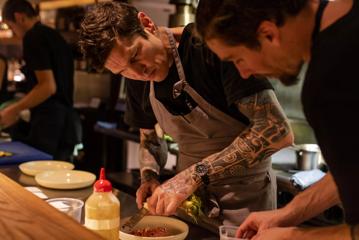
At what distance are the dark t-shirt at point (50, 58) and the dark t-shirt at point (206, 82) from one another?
1734 millimetres

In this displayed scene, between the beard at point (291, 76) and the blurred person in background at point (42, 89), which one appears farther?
the blurred person in background at point (42, 89)

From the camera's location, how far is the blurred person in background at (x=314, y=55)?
94 cm

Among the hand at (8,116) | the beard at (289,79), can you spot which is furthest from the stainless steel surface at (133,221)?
the hand at (8,116)

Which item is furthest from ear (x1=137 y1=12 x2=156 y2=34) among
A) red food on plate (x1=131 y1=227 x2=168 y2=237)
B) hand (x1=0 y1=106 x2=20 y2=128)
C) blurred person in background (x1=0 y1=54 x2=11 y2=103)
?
blurred person in background (x1=0 y1=54 x2=11 y2=103)

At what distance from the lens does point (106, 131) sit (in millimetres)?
4156

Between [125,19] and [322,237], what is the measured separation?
3.11ft

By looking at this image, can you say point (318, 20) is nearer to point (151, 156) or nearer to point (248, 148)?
point (248, 148)

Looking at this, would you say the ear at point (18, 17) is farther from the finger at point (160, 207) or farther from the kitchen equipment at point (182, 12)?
the finger at point (160, 207)

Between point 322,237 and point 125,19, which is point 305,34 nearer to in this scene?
point 322,237

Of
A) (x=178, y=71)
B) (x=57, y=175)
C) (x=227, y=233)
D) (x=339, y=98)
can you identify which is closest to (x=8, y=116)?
(x=57, y=175)

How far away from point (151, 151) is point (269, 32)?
3.56ft

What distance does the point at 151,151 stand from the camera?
6.72 ft

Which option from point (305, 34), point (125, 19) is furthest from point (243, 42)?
point (125, 19)

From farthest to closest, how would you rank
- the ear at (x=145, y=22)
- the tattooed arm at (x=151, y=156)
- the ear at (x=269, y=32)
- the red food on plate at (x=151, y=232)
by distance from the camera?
the tattooed arm at (x=151, y=156) → the ear at (x=145, y=22) → the red food on plate at (x=151, y=232) → the ear at (x=269, y=32)
